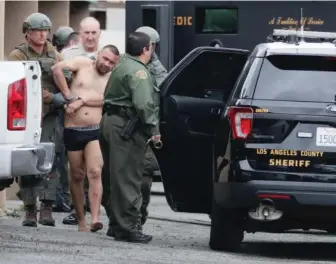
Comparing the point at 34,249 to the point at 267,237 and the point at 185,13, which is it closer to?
the point at 267,237

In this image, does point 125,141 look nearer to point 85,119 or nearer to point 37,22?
point 85,119

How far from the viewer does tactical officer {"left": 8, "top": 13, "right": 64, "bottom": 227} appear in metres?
14.3

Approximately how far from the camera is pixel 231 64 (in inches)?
→ 541

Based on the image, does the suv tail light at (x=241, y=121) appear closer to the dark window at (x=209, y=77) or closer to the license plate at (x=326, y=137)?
the license plate at (x=326, y=137)

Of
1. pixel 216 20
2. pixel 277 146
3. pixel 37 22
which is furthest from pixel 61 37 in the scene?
pixel 277 146

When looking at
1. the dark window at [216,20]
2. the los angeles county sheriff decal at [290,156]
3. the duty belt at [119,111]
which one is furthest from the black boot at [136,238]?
the dark window at [216,20]

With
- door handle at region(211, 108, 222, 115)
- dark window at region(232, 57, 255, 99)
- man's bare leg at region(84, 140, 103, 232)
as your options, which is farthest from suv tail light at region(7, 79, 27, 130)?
man's bare leg at region(84, 140, 103, 232)

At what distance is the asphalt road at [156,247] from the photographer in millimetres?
11422

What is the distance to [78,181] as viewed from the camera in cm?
1438

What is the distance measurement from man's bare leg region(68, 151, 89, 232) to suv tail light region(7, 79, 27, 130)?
2.80 metres

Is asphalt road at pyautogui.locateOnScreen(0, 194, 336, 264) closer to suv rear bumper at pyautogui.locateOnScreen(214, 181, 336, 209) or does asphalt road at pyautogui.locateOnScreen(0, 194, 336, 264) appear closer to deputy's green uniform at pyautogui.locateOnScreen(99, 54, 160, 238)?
deputy's green uniform at pyautogui.locateOnScreen(99, 54, 160, 238)

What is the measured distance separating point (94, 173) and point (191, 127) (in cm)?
129

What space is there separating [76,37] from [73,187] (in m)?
3.14

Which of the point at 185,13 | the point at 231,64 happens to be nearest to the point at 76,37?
the point at 231,64
